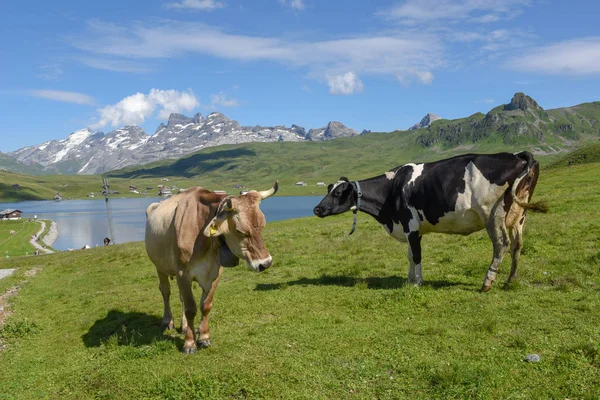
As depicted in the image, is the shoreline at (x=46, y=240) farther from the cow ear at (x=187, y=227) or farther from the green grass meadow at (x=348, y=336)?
the cow ear at (x=187, y=227)

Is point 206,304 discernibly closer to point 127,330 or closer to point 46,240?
point 127,330

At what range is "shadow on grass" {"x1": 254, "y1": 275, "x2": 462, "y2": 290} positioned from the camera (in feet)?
40.0

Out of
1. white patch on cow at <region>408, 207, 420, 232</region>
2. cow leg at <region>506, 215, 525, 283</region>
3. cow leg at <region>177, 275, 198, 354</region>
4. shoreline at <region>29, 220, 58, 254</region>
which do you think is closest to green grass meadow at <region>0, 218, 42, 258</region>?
shoreline at <region>29, 220, 58, 254</region>

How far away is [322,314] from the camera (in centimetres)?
1005

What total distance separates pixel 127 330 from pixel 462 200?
9650 millimetres

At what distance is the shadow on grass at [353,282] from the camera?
12203 millimetres

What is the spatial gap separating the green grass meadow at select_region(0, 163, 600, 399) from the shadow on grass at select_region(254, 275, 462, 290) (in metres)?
0.07

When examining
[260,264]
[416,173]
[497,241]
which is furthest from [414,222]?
[260,264]

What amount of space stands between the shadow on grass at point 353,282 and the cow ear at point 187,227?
5678mm

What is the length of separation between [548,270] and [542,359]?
620 cm

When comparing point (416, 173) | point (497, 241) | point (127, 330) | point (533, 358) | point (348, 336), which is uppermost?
point (416, 173)

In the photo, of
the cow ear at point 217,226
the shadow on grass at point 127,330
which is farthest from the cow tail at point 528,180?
the shadow on grass at point 127,330

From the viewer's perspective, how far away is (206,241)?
8078 millimetres

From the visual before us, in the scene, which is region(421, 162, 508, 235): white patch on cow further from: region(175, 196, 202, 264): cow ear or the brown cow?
region(175, 196, 202, 264): cow ear
